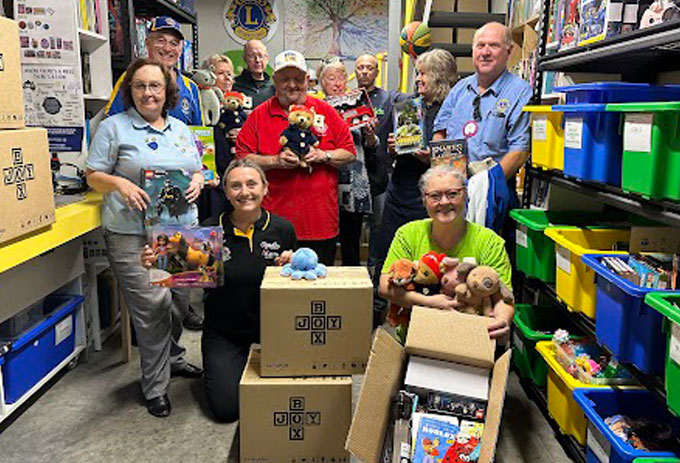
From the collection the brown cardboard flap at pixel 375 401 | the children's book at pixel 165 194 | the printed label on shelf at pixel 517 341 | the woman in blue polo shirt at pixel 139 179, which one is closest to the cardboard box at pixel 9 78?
the woman in blue polo shirt at pixel 139 179

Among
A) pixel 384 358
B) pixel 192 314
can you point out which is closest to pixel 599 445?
pixel 384 358

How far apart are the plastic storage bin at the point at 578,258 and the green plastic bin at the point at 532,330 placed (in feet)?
1.40

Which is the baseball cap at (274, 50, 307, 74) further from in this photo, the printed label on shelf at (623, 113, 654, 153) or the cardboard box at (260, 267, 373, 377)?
the printed label on shelf at (623, 113, 654, 153)

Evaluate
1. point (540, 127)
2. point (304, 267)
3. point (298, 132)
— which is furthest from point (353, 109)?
point (304, 267)

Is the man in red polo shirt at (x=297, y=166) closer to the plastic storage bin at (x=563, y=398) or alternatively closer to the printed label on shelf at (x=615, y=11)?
the plastic storage bin at (x=563, y=398)

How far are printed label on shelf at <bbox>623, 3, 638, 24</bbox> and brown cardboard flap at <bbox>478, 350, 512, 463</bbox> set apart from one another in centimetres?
121

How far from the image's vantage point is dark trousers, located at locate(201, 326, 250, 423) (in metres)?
2.49

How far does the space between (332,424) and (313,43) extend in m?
6.31

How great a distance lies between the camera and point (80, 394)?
108 inches

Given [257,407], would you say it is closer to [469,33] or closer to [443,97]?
[443,97]

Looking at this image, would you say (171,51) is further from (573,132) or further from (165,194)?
(573,132)

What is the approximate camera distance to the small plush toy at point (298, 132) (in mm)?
2771

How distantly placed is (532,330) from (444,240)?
2.55 ft

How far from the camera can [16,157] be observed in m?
2.09
